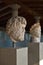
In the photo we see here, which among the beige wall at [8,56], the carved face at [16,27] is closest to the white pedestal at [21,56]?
the beige wall at [8,56]

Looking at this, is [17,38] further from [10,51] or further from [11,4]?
[11,4]

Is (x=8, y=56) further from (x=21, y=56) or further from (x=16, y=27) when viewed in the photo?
(x=16, y=27)

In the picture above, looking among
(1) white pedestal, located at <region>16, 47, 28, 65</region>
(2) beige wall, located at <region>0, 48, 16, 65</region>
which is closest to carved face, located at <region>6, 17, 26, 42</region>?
(1) white pedestal, located at <region>16, 47, 28, 65</region>

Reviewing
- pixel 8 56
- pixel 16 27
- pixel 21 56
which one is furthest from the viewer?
pixel 16 27

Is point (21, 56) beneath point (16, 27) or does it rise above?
beneath

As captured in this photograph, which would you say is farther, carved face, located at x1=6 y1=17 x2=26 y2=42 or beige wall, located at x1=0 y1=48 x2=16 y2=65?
carved face, located at x1=6 y1=17 x2=26 y2=42

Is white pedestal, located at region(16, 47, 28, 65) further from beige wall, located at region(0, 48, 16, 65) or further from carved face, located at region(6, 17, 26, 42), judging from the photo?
carved face, located at region(6, 17, 26, 42)

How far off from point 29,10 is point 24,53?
3.28 meters

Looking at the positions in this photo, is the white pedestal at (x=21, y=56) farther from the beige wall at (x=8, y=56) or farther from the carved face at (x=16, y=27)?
the carved face at (x=16, y=27)

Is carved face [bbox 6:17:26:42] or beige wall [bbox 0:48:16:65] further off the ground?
carved face [bbox 6:17:26:42]

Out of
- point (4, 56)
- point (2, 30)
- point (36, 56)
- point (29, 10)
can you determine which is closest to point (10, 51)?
point (4, 56)

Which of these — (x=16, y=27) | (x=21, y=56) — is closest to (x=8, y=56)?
(x=21, y=56)

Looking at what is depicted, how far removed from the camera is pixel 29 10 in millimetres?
6598

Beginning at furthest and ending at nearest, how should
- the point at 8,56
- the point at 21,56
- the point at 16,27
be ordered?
1. the point at 16,27
2. the point at 21,56
3. the point at 8,56
